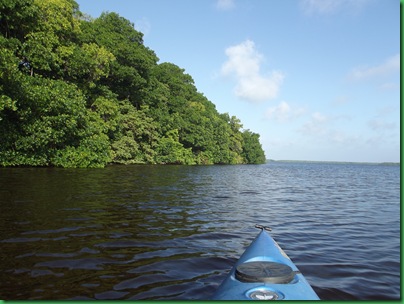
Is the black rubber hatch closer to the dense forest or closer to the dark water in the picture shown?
the dark water

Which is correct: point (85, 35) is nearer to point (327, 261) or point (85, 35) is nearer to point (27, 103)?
point (27, 103)

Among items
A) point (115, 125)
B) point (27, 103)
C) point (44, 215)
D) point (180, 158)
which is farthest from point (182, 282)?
point (180, 158)

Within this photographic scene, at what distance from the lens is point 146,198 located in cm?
1214

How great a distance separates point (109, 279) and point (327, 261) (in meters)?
4.07

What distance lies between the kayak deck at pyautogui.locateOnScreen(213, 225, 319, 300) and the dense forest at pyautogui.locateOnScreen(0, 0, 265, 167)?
64.0 feet

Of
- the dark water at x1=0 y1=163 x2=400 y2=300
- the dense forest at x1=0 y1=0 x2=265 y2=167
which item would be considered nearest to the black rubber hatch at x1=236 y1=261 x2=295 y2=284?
the dark water at x1=0 y1=163 x2=400 y2=300

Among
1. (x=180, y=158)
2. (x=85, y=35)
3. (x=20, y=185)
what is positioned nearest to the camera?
(x=20, y=185)

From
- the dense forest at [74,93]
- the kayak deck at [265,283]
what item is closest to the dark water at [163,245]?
the kayak deck at [265,283]

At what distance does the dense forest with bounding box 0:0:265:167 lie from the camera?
2191 cm

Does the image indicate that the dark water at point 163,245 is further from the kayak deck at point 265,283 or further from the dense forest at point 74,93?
the dense forest at point 74,93

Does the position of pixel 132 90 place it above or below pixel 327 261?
above

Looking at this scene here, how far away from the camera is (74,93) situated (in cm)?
2594

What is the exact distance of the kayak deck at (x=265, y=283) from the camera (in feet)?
11.2

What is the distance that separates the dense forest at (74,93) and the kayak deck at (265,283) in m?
19.5
